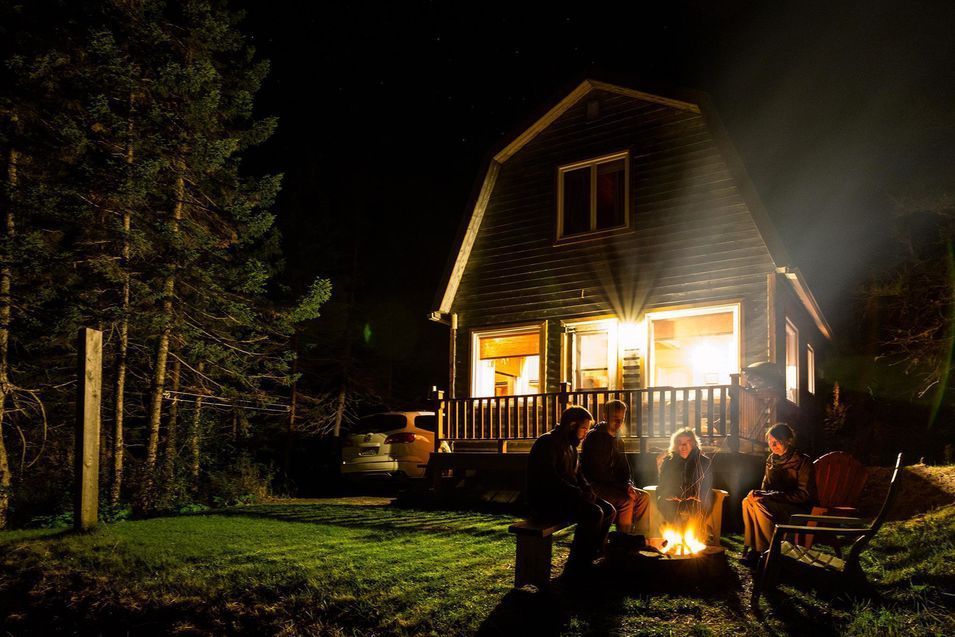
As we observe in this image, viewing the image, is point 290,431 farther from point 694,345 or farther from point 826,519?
point 826,519

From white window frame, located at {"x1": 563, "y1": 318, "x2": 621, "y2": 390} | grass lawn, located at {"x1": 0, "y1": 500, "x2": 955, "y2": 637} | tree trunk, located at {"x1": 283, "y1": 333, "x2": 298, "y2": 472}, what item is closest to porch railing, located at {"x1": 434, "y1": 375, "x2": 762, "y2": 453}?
white window frame, located at {"x1": 563, "y1": 318, "x2": 621, "y2": 390}

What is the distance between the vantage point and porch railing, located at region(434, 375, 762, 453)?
977 centimetres

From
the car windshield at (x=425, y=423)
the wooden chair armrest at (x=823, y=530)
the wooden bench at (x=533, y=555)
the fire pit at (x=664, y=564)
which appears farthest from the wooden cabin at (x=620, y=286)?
the wooden bench at (x=533, y=555)

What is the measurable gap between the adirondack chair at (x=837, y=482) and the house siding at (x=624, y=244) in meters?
5.22

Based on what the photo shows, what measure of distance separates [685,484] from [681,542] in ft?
2.12

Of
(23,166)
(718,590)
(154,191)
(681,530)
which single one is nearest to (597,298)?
(681,530)

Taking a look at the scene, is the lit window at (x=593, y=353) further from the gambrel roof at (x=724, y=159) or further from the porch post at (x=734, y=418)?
the porch post at (x=734, y=418)

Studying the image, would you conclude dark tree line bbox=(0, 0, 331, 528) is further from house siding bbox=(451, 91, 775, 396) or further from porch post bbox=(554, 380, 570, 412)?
porch post bbox=(554, 380, 570, 412)

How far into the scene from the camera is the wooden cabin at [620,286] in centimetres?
1134

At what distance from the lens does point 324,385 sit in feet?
83.0

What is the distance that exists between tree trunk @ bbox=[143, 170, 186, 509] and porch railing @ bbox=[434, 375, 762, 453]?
597 cm

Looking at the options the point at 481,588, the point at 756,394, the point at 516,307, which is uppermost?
the point at 516,307

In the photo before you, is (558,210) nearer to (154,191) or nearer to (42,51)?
(154,191)

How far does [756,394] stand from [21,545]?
10.5 metres
